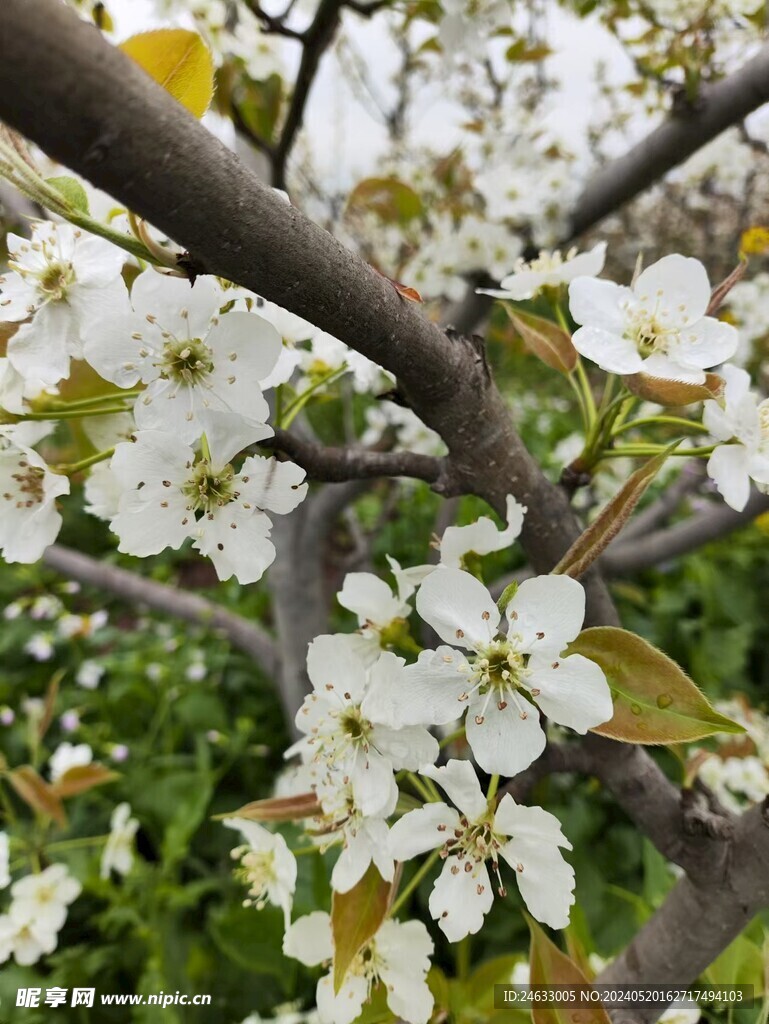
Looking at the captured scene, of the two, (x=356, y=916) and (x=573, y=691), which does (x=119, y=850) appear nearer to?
(x=356, y=916)

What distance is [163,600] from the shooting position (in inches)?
70.2

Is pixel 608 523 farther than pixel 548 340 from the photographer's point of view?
No

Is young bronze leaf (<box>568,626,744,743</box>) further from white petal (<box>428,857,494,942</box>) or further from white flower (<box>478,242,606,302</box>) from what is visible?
white flower (<box>478,242,606,302</box>)

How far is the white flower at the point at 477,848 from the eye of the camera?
46 centimetres

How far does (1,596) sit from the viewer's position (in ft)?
9.05

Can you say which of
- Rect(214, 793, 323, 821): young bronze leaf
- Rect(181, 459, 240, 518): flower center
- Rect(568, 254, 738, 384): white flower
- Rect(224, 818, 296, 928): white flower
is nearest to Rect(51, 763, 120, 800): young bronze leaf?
Rect(224, 818, 296, 928): white flower

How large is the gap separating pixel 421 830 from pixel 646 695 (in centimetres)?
19

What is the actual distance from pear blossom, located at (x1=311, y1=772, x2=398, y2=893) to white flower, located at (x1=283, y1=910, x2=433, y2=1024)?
0.09m

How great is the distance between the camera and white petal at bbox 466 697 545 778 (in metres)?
0.42

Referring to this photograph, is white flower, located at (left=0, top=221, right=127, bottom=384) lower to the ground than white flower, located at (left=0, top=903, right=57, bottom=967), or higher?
higher

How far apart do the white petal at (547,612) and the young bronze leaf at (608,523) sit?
24 millimetres

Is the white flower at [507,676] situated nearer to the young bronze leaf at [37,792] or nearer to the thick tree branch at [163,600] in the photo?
the young bronze leaf at [37,792]

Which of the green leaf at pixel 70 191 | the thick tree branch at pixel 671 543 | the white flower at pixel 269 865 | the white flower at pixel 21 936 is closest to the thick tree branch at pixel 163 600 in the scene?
the white flower at pixel 21 936

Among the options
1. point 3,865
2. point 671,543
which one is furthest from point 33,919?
point 671,543
